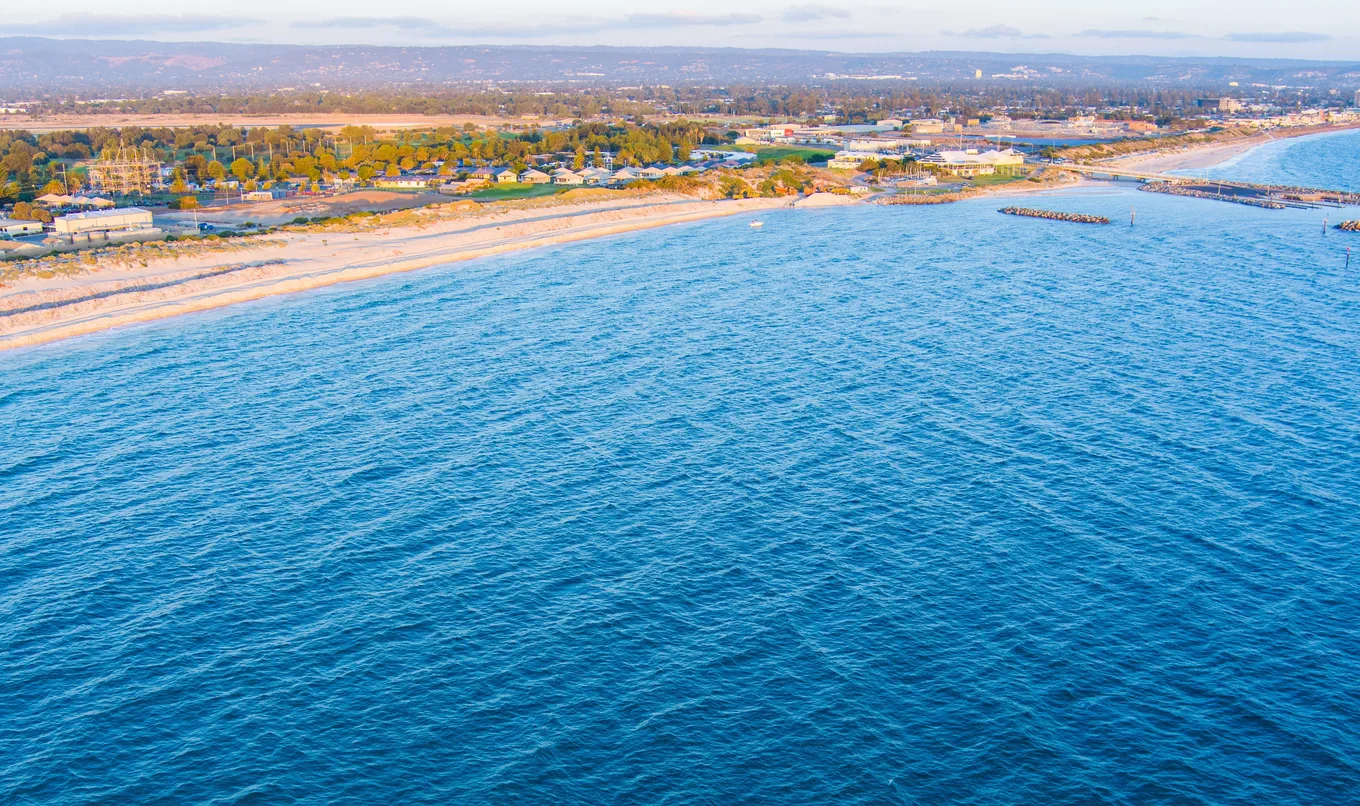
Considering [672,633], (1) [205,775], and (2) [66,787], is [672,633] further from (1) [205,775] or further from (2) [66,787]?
(2) [66,787]

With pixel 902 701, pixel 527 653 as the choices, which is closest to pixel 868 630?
pixel 902 701

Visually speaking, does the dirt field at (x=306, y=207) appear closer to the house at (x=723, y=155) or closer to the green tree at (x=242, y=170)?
the green tree at (x=242, y=170)

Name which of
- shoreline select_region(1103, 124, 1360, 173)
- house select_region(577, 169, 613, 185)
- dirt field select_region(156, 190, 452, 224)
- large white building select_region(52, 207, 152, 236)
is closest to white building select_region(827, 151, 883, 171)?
house select_region(577, 169, 613, 185)

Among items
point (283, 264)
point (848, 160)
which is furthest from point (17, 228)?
point (848, 160)

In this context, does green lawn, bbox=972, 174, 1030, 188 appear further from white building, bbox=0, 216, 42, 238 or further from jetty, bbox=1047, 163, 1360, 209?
white building, bbox=0, 216, 42, 238

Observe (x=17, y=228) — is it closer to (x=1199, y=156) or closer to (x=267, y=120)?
(x=267, y=120)

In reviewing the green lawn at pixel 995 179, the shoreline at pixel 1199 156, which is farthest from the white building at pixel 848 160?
the shoreline at pixel 1199 156
